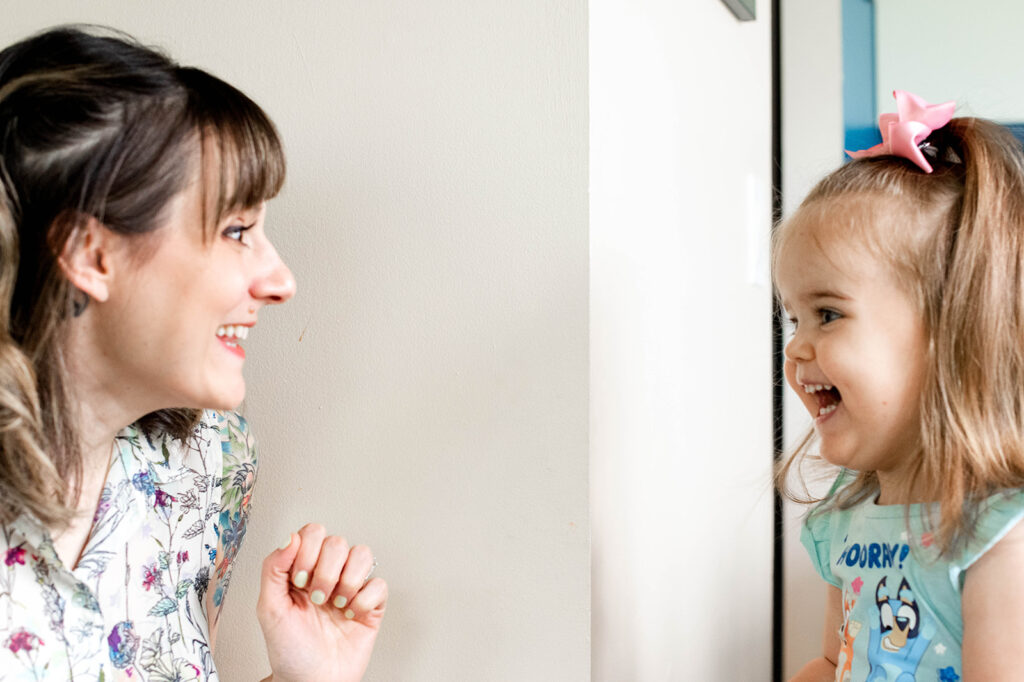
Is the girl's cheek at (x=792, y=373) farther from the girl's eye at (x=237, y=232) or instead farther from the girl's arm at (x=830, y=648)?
the girl's eye at (x=237, y=232)

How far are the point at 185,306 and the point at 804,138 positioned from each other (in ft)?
3.62

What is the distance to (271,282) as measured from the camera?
2.89 feet

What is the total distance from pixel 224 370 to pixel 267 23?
44 centimetres

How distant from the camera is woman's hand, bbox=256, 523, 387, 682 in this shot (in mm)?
934

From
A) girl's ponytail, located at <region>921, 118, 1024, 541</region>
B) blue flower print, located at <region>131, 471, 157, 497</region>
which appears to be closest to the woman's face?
blue flower print, located at <region>131, 471, 157, 497</region>

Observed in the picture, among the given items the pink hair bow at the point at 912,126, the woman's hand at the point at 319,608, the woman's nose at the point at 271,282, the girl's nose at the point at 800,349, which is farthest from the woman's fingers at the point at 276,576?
the pink hair bow at the point at 912,126

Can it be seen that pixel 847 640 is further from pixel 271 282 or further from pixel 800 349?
pixel 271 282

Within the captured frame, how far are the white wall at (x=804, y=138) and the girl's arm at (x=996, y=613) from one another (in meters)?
0.72

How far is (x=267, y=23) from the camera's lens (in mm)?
1090

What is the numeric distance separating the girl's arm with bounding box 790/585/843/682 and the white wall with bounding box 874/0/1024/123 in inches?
34.1

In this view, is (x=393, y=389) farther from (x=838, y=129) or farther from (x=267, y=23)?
(x=838, y=129)

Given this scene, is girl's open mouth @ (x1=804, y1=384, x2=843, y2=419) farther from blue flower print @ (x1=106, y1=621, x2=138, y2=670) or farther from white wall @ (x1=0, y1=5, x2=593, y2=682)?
blue flower print @ (x1=106, y1=621, x2=138, y2=670)

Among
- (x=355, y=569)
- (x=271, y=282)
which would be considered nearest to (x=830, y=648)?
(x=355, y=569)

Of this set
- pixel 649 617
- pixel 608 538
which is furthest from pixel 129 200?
pixel 649 617
